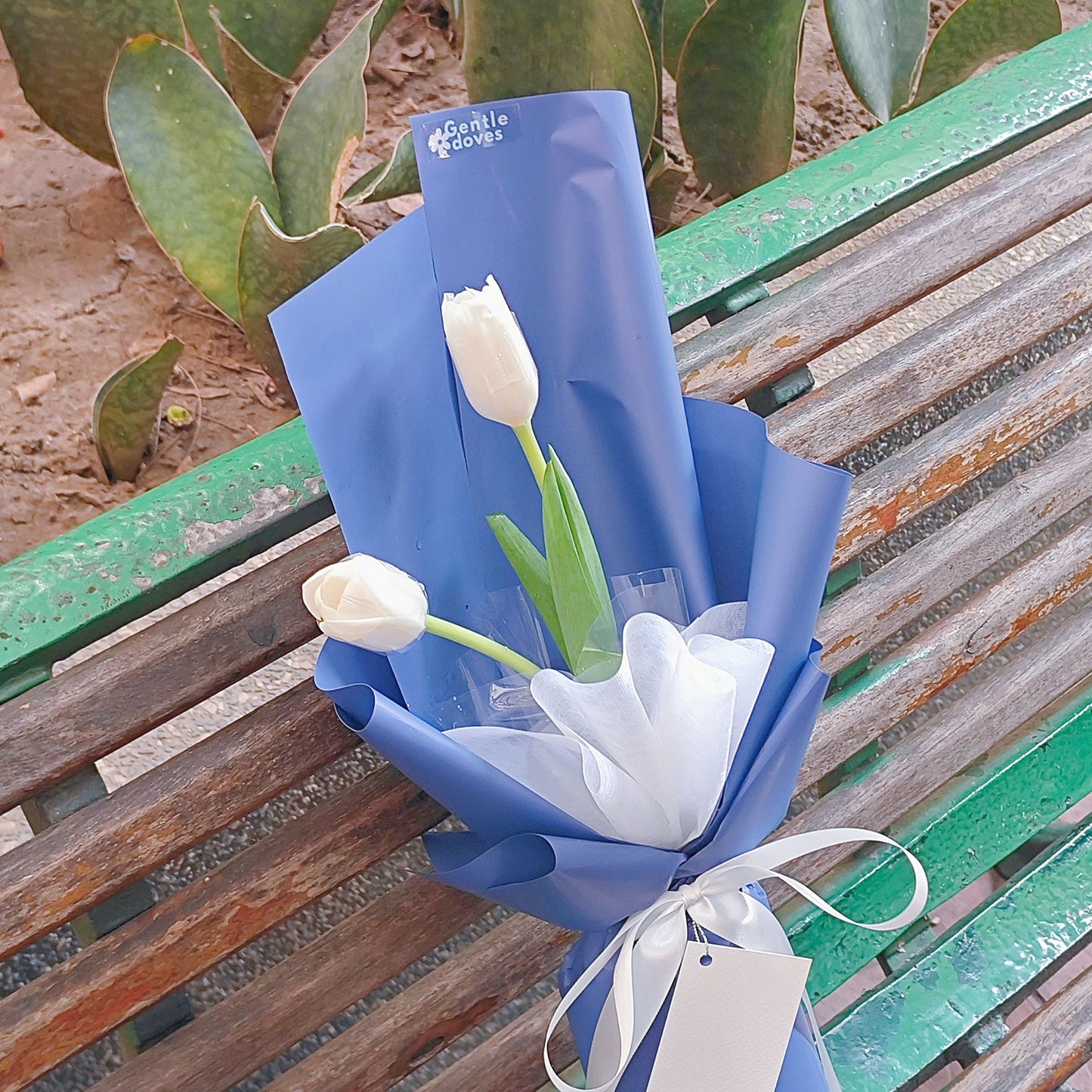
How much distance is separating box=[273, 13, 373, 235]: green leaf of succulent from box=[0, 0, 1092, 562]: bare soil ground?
209 mm

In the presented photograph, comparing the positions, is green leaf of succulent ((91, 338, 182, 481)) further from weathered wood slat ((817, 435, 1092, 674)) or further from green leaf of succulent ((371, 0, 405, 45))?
weathered wood slat ((817, 435, 1092, 674))

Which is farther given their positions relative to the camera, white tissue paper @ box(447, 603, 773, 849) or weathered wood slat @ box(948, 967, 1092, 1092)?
weathered wood slat @ box(948, 967, 1092, 1092)

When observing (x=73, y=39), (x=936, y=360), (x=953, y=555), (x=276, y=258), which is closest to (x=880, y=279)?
(x=936, y=360)

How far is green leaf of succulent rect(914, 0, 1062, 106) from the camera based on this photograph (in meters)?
1.03

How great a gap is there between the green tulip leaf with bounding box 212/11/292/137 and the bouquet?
564 millimetres

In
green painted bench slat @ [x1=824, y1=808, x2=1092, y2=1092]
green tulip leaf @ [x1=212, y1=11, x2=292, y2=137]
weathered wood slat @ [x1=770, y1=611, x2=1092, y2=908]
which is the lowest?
green painted bench slat @ [x1=824, y1=808, x2=1092, y2=1092]

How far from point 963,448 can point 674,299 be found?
0.72ft

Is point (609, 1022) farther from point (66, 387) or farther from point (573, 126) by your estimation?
point (66, 387)

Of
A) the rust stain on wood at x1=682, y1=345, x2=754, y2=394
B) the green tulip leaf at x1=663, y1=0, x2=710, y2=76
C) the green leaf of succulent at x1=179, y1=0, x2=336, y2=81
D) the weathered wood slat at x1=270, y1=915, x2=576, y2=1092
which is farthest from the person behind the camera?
the green tulip leaf at x1=663, y1=0, x2=710, y2=76

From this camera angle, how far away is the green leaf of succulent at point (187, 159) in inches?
31.2

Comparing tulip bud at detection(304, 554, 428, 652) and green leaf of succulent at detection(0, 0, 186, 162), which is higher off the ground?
green leaf of succulent at detection(0, 0, 186, 162)

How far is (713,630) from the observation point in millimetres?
507

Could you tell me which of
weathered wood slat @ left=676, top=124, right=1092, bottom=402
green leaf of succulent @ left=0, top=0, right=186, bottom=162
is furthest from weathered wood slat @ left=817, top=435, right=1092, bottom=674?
green leaf of succulent @ left=0, top=0, right=186, bottom=162

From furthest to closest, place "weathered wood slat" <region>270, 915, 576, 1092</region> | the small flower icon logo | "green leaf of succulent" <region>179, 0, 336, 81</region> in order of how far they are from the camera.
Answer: "green leaf of succulent" <region>179, 0, 336, 81</region> → "weathered wood slat" <region>270, 915, 576, 1092</region> → the small flower icon logo
